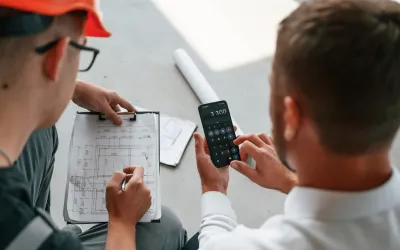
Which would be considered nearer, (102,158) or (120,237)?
(120,237)

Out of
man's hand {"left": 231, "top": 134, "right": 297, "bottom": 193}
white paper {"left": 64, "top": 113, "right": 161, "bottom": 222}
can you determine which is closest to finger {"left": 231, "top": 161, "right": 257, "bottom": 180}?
man's hand {"left": 231, "top": 134, "right": 297, "bottom": 193}

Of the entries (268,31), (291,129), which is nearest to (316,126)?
(291,129)

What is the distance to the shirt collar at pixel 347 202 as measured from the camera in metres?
0.57

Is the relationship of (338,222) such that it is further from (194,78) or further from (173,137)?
(194,78)

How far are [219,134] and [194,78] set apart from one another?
1.04 feet

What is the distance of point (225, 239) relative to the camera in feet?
2.10

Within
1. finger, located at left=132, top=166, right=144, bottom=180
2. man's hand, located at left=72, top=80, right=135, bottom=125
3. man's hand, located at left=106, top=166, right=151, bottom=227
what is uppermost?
man's hand, located at left=72, top=80, right=135, bottom=125

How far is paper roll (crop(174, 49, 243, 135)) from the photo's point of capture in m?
1.25

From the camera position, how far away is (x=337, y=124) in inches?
21.4

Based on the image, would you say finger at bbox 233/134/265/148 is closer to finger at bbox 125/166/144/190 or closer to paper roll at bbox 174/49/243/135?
finger at bbox 125/166/144/190

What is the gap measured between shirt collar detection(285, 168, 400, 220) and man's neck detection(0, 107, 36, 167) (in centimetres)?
35

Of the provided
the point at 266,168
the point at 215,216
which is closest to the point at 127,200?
the point at 215,216

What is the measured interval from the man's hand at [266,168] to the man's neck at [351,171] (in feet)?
0.96

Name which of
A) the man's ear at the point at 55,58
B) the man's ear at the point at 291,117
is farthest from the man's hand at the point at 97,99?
the man's ear at the point at 291,117
